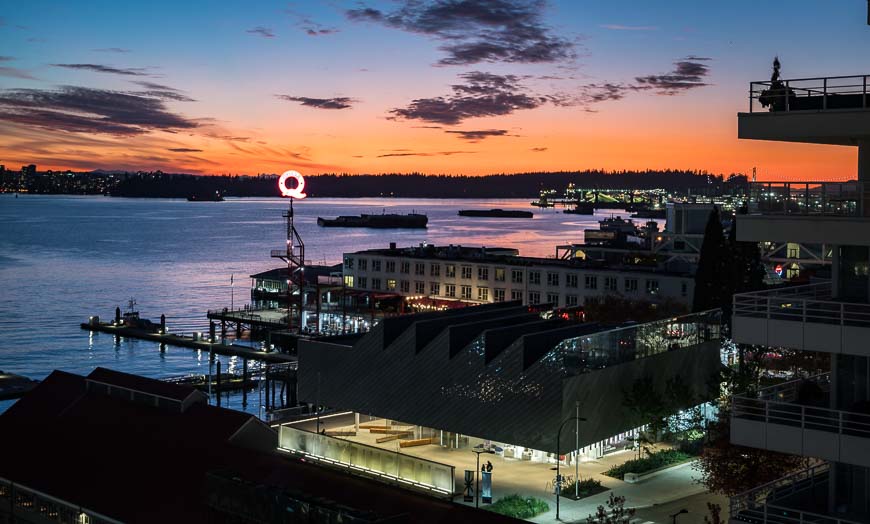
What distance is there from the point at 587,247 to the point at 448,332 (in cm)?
7595

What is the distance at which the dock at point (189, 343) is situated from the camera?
76037 millimetres

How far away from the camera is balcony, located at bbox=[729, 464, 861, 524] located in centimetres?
1605

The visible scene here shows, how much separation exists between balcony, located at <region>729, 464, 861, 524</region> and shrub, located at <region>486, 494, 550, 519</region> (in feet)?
38.8

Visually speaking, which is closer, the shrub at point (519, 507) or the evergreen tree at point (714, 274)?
the shrub at point (519, 507)

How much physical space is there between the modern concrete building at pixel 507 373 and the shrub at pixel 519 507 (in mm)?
3972

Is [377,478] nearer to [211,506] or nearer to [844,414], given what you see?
[211,506]

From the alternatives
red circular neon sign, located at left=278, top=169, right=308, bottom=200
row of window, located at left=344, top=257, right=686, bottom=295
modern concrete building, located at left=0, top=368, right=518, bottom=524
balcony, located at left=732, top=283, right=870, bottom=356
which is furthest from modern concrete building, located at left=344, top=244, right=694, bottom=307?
balcony, located at left=732, top=283, right=870, bottom=356

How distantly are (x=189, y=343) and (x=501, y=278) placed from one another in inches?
1087

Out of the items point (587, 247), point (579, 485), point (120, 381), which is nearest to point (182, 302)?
point (587, 247)

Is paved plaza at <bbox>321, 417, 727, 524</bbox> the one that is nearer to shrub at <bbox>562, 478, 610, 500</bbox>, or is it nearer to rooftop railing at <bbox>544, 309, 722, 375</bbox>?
shrub at <bbox>562, 478, 610, 500</bbox>

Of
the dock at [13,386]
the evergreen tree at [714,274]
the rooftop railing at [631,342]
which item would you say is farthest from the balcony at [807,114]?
the dock at [13,386]

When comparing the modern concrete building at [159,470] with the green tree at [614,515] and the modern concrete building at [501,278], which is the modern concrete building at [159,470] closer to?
the green tree at [614,515]

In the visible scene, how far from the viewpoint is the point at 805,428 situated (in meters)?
15.8

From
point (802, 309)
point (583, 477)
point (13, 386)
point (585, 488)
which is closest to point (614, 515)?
point (585, 488)
